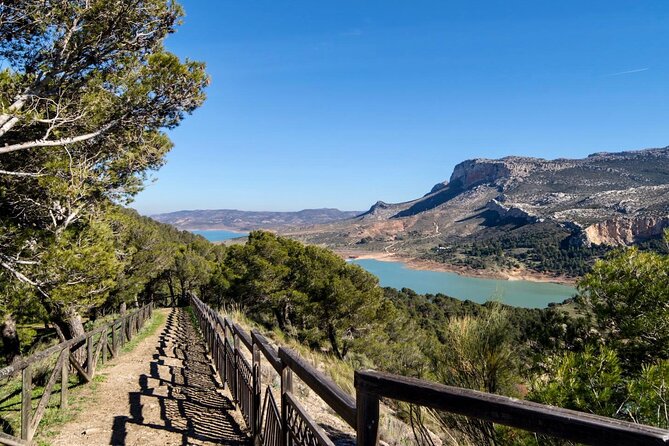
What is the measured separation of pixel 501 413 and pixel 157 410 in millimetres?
4969

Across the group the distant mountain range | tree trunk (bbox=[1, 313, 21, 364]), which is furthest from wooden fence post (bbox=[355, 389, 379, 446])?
the distant mountain range

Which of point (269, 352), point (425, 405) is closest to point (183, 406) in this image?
point (269, 352)

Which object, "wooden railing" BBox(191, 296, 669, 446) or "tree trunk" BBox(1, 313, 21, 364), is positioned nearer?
"wooden railing" BBox(191, 296, 669, 446)

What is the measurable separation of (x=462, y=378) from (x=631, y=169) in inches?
5806

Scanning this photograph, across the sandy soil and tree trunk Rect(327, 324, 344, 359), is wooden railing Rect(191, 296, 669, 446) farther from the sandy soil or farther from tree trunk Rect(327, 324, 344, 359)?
the sandy soil

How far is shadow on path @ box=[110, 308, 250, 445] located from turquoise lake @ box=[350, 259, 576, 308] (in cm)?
5668

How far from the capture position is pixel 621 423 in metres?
0.90

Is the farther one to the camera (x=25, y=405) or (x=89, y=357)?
(x=89, y=357)

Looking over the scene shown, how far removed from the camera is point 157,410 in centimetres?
496

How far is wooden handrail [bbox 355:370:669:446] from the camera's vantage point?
0.89 meters

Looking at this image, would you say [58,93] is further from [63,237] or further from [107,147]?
[63,237]

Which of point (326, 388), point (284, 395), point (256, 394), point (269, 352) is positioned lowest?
point (256, 394)

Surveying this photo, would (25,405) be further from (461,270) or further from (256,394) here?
(461,270)

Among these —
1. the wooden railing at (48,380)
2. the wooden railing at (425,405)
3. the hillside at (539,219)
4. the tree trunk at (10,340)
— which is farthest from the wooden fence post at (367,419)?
the hillside at (539,219)
